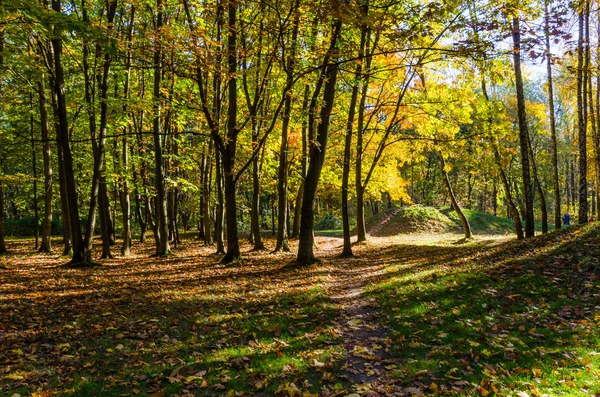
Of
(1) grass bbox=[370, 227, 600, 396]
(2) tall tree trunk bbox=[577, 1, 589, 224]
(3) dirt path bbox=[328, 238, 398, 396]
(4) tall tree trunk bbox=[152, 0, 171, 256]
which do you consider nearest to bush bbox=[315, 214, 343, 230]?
(4) tall tree trunk bbox=[152, 0, 171, 256]

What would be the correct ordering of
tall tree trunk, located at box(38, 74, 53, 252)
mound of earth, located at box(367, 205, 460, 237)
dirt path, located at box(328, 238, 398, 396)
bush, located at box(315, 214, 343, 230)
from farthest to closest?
bush, located at box(315, 214, 343, 230) → mound of earth, located at box(367, 205, 460, 237) → tall tree trunk, located at box(38, 74, 53, 252) → dirt path, located at box(328, 238, 398, 396)

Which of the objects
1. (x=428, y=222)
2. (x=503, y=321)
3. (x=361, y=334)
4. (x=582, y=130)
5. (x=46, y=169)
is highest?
(x=582, y=130)

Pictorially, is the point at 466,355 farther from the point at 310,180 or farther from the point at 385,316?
the point at 310,180

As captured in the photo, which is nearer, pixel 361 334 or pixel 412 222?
pixel 361 334

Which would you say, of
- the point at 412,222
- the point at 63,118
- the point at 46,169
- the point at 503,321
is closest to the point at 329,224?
the point at 412,222

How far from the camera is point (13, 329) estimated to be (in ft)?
20.5

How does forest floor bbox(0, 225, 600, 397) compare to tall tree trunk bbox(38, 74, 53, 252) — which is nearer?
forest floor bbox(0, 225, 600, 397)

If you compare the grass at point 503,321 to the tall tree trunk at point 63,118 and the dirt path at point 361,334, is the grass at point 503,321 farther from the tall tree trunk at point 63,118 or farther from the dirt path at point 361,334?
the tall tree trunk at point 63,118

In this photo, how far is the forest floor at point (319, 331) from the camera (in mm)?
4652

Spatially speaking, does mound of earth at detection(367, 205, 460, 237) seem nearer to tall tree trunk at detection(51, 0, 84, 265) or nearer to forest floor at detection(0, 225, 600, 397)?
forest floor at detection(0, 225, 600, 397)

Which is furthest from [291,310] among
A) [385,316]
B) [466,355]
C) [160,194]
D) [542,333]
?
[160,194]

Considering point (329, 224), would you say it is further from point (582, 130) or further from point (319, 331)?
point (319, 331)

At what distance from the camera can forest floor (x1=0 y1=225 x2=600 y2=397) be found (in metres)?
4.65

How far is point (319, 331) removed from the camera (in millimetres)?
6602
